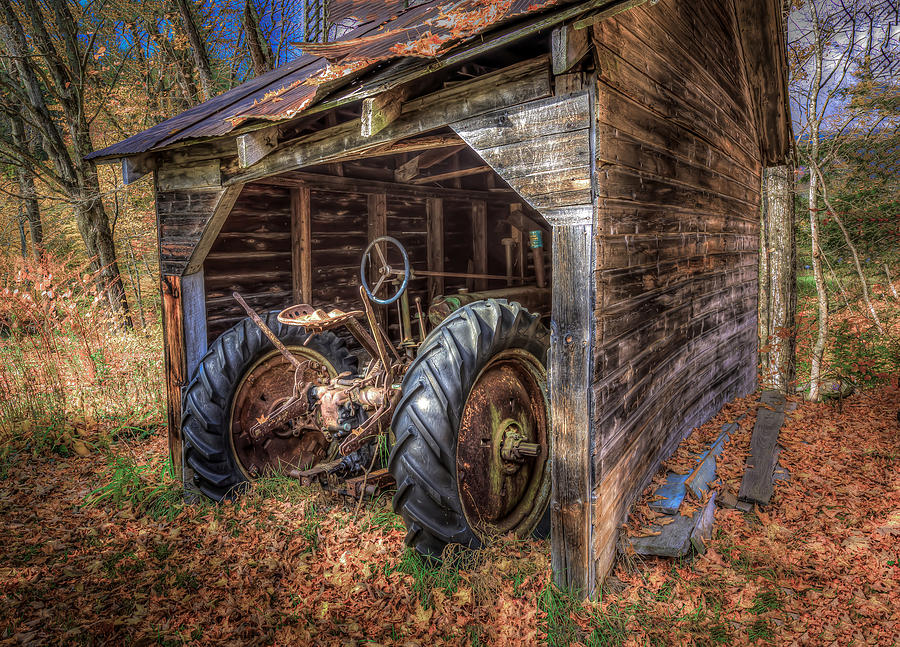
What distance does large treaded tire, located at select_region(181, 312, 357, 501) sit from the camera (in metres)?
4.32

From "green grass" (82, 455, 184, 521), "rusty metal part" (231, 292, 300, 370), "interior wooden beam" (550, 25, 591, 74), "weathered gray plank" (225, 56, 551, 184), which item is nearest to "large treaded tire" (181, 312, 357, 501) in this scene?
"rusty metal part" (231, 292, 300, 370)

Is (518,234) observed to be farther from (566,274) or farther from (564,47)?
(564,47)

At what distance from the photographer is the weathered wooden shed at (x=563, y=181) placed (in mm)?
2809

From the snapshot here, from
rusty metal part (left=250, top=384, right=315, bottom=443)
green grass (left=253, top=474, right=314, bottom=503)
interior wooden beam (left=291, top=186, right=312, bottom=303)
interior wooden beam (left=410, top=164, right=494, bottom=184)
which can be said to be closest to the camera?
rusty metal part (left=250, top=384, right=315, bottom=443)

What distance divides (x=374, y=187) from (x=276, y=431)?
11.5ft

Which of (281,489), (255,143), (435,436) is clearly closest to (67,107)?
(255,143)

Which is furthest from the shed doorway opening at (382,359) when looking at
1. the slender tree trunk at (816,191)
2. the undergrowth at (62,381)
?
the slender tree trunk at (816,191)

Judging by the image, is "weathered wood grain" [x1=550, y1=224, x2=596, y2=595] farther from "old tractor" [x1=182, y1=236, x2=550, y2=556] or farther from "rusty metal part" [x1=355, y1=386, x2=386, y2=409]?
"rusty metal part" [x1=355, y1=386, x2=386, y2=409]

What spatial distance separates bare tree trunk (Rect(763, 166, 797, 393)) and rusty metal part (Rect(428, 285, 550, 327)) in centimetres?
418

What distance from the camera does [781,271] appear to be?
8586mm

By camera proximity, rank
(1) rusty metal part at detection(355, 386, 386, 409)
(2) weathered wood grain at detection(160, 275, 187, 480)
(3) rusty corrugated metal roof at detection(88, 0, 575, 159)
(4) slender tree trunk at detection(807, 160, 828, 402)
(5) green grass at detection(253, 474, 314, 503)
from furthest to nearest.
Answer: (4) slender tree trunk at detection(807, 160, 828, 402), (2) weathered wood grain at detection(160, 275, 187, 480), (5) green grass at detection(253, 474, 314, 503), (1) rusty metal part at detection(355, 386, 386, 409), (3) rusty corrugated metal roof at detection(88, 0, 575, 159)

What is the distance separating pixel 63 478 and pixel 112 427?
117cm

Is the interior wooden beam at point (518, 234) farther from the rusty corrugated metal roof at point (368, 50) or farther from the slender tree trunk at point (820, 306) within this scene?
the slender tree trunk at point (820, 306)

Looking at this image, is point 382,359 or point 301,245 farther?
point 301,245
